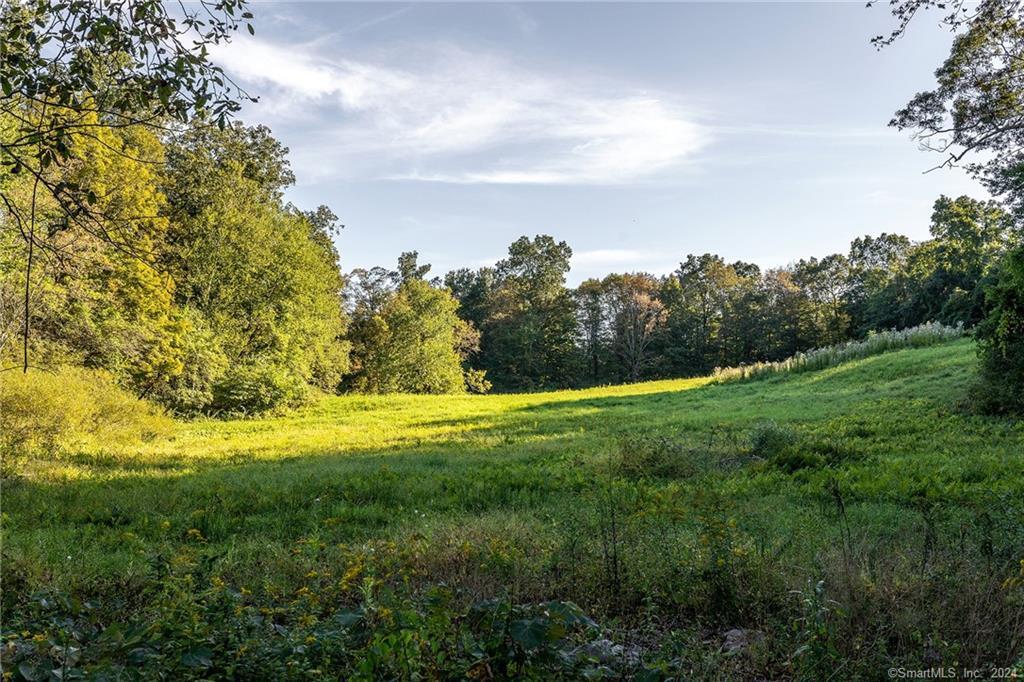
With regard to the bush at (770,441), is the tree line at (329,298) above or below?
above

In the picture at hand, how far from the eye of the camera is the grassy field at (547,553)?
9.85 ft

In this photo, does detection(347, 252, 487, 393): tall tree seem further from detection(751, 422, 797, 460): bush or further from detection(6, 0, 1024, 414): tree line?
detection(751, 422, 797, 460): bush

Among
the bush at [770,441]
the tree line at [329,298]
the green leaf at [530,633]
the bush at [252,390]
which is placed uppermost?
the tree line at [329,298]

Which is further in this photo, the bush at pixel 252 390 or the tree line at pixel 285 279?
the bush at pixel 252 390

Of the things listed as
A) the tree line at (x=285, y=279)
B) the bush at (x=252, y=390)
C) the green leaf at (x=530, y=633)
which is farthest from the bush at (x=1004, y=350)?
the bush at (x=252, y=390)

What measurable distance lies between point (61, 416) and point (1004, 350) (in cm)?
1947

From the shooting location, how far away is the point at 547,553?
516 cm

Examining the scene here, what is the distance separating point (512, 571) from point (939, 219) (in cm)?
5716

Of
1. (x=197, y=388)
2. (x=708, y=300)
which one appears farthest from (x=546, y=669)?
(x=708, y=300)

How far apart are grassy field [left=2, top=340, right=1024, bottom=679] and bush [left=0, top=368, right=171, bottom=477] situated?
687 mm

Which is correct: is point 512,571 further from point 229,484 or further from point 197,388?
point 197,388

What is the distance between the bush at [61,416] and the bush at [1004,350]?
18.6m

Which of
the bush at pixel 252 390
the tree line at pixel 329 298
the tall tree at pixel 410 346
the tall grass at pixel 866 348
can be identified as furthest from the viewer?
the tall tree at pixel 410 346

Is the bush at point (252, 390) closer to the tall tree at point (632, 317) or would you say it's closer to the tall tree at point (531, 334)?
the tall tree at point (531, 334)
